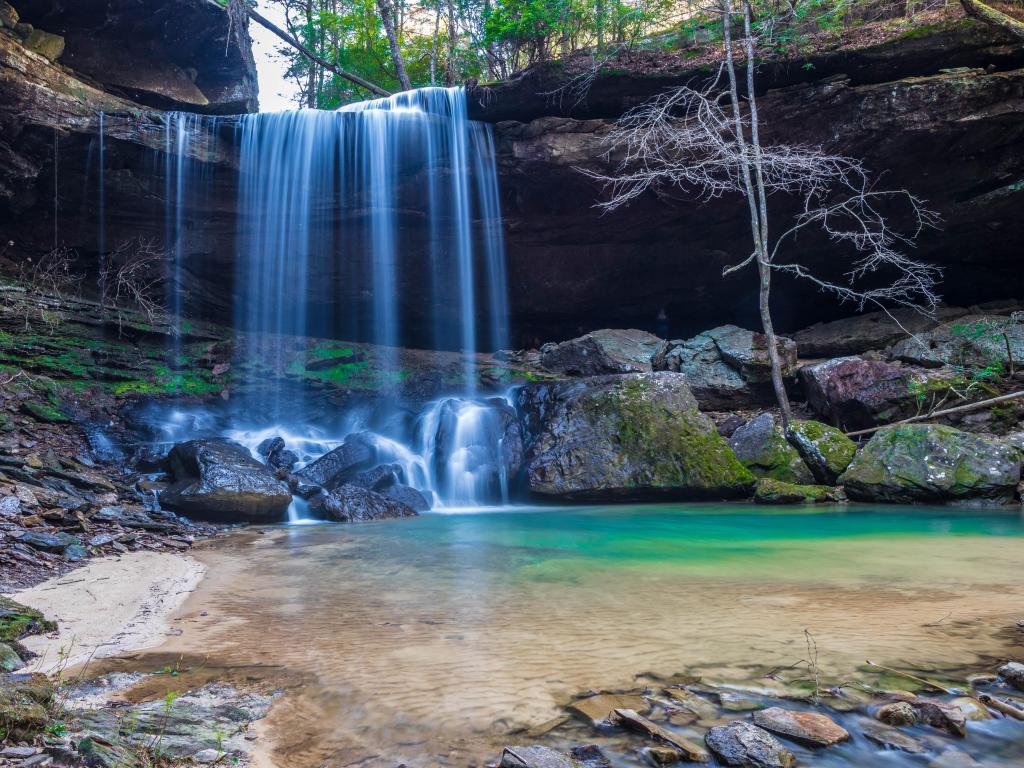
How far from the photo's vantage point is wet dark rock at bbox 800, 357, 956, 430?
10555 mm

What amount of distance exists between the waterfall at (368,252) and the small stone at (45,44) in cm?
252

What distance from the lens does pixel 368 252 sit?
1534cm

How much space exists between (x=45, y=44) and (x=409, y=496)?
1122cm

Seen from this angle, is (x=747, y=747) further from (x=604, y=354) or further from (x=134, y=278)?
(x=134, y=278)

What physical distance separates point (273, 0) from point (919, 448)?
61.1 feet

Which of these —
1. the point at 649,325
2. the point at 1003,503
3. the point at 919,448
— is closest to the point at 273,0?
the point at 649,325

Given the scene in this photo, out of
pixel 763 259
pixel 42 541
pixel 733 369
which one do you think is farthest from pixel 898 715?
pixel 733 369

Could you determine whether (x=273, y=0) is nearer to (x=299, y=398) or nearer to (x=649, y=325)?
(x=299, y=398)

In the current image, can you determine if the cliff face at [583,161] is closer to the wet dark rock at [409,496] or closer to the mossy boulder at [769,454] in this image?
the mossy boulder at [769,454]

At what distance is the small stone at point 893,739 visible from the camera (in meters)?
1.92

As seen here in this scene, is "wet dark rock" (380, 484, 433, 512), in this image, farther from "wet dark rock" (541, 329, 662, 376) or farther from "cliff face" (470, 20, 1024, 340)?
"cliff face" (470, 20, 1024, 340)

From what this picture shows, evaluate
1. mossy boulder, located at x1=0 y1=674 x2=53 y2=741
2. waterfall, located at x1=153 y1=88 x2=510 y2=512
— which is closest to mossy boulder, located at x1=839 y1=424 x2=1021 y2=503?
waterfall, located at x1=153 y1=88 x2=510 y2=512

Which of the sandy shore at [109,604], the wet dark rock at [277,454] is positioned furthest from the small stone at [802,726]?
the wet dark rock at [277,454]

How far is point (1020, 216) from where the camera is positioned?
42.7ft
